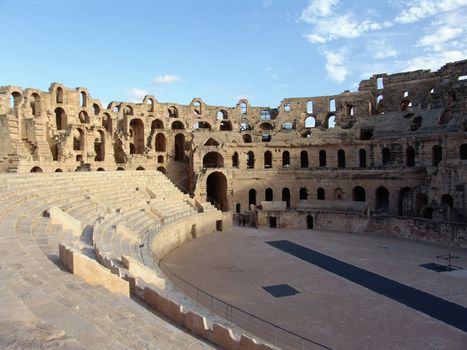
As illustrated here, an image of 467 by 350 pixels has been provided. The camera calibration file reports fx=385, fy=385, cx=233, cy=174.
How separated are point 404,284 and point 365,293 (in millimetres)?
2098

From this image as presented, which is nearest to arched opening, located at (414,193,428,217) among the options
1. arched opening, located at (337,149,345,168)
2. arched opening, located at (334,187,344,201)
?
arched opening, located at (334,187,344,201)

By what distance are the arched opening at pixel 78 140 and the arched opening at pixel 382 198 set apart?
2453 cm

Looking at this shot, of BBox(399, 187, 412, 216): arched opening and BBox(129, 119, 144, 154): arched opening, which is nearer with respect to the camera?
BBox(399, 187, 412, 216): arched opening

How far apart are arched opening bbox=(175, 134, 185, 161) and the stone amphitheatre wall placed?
111 millimetres

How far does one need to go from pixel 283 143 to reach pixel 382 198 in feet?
30.7

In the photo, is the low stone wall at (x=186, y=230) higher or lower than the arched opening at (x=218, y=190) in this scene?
lower

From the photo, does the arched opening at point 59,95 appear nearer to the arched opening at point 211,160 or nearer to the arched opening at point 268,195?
the arched opening at point 211,160

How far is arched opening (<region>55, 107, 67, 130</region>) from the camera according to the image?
34.8 metres

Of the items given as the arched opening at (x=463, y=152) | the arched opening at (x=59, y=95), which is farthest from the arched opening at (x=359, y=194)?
the arched opening at (x=59, y=95)

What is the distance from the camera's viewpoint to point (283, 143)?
3372 centimetres

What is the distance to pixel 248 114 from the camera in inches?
1662

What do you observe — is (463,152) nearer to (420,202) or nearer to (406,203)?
(420,202)

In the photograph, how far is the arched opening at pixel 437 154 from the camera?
94.0 ft

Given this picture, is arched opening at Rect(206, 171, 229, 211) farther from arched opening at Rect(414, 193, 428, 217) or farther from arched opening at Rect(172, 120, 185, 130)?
arched opening at Rect(414, 193, 428, 217)
